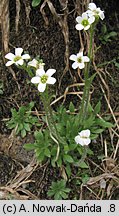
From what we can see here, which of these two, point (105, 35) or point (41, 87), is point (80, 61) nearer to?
point (41, 87)

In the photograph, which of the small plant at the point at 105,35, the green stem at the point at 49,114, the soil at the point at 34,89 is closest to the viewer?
the green stem at the point at 49,114

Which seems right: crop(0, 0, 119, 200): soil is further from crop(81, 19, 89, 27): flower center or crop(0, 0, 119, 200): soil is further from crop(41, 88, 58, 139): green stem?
crop(81, 19, 89, 27): flower center

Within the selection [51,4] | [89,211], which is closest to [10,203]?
[89,211]

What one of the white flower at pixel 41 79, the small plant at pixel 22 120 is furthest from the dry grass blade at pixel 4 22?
the white flower at pixel 41 79

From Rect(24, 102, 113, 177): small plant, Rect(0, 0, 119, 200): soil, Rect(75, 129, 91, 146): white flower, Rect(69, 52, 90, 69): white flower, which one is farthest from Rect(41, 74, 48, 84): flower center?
Rect(0, 0, 119, 200): soil

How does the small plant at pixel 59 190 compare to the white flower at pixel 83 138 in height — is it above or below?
below

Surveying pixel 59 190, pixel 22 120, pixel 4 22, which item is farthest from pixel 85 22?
pixel 59 190

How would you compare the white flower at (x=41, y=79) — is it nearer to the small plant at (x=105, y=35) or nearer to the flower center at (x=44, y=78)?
the flower center at (x=44, y=78)
